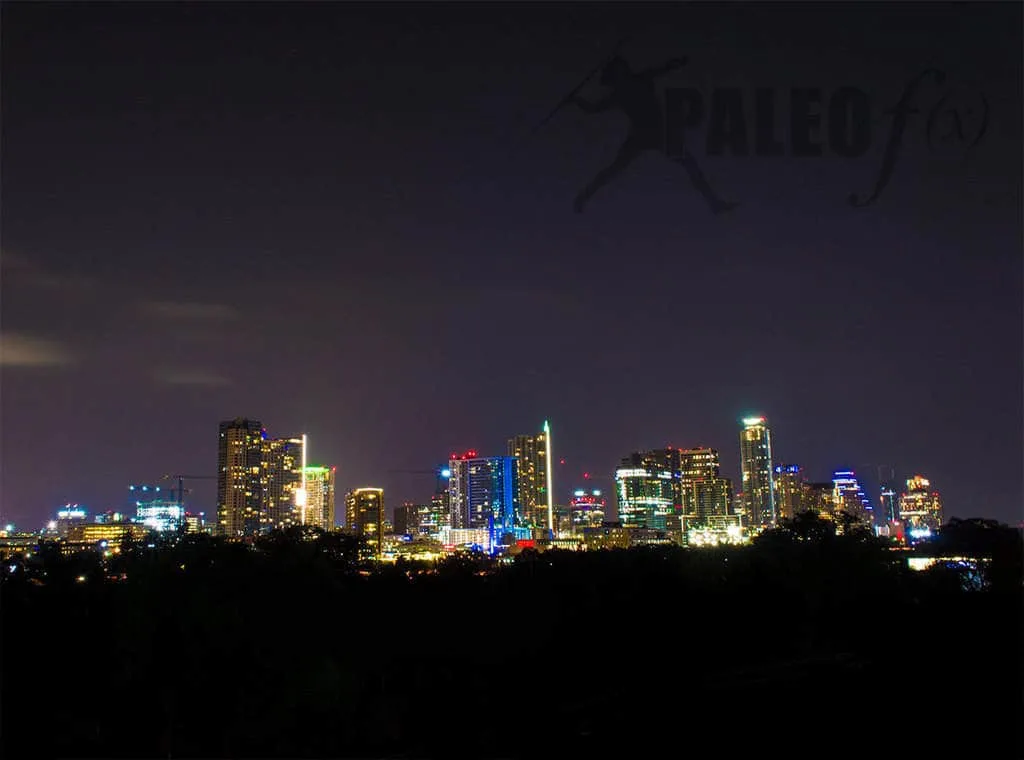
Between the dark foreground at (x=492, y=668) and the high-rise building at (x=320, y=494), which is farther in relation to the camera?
the high-rise building at (x=320, y=494)

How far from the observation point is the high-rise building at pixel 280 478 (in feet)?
488

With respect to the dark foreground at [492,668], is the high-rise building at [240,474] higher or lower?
higher

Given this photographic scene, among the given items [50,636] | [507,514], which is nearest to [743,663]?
[50,636]

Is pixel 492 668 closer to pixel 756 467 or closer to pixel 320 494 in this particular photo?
pixel 320 494

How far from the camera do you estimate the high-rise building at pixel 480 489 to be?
187 meters

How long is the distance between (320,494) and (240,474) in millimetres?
21506

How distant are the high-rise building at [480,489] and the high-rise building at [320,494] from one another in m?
31.5

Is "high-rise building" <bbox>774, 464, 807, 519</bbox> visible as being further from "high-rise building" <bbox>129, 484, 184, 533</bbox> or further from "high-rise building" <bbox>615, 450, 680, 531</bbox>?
"high-rise building" <bbox>129, 484, 184, 533</bbox>

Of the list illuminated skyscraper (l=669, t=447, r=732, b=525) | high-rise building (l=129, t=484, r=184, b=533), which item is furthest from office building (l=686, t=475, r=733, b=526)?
high-rise building (l=129, t=484, r=184, b=533)

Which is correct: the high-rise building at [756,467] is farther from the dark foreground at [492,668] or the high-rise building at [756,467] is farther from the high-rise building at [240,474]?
the dark foreground at [492,668]

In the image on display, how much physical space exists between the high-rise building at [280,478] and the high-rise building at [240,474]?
1152mm

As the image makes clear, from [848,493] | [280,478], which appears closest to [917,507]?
[848,493]

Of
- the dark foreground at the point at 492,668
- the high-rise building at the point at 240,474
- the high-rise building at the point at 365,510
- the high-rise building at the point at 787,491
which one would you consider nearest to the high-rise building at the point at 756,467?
the high-rise building at the point at 787,491

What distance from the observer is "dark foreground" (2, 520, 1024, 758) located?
16172 millimetres
